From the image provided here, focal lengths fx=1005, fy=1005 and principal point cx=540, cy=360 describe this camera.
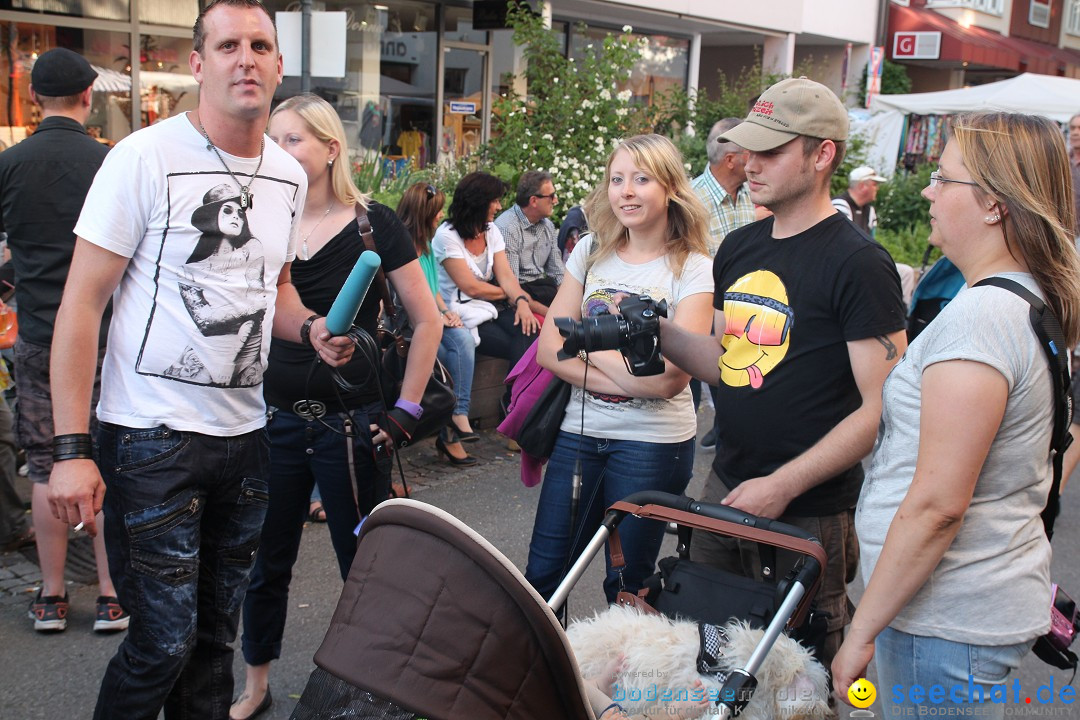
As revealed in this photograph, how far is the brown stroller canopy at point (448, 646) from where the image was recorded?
1.95 meters

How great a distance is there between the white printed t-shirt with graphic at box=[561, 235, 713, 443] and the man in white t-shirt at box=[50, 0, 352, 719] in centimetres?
120

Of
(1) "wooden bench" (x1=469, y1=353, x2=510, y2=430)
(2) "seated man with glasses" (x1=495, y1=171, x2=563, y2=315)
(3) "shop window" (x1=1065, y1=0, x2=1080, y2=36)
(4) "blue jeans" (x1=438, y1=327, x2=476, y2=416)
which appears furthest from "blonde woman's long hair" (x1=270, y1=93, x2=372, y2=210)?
(3) "shop window" (x1=1065, y1=0, x2=1080, y2=36)

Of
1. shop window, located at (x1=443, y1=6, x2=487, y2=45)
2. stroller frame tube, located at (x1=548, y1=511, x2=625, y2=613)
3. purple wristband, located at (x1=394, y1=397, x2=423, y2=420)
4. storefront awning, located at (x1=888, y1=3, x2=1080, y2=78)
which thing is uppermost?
storefront awning, located at (x1=888, y1=3, x2=1080, y2=78)

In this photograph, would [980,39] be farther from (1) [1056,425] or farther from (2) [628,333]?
(1) [1056,425]

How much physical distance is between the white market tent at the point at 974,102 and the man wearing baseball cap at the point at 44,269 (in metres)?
13.5

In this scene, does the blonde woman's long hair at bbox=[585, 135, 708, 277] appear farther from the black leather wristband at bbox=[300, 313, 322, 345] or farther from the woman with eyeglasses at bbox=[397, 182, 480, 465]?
the woman with eyeglasses at bbox=[397, 182, 480, 465]

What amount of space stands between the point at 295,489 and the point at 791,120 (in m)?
2.09

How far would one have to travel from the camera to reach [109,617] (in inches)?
166

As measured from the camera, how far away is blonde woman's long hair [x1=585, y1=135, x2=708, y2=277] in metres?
3.63

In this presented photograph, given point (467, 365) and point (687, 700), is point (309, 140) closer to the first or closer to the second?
point (687, 700)

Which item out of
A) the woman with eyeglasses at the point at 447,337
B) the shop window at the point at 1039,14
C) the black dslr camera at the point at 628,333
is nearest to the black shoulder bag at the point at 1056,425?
the black dslr camera at the point at 628,333

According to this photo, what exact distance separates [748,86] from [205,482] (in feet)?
47.8

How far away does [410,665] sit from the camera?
6.41 ft

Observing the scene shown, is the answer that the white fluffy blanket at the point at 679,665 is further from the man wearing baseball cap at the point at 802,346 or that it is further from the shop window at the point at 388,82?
the shop window at the point at 388,82
